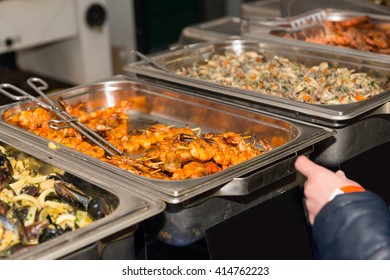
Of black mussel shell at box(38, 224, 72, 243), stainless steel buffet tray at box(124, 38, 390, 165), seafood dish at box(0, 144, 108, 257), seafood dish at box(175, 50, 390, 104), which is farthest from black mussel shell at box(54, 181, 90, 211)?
seafood dish at box(175, 50, 390, 104)

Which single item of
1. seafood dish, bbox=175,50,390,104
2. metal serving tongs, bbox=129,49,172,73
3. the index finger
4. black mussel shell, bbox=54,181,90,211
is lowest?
black mussel shell, bbox=54,181,90,211

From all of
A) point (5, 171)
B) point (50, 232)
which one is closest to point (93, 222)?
point (50, 232)

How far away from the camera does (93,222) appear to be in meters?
1.32

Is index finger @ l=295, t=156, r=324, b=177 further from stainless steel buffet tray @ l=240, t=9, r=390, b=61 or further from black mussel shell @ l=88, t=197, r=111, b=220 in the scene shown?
stainless steel buffet tray @ l=240, t=9, r=390, b=61

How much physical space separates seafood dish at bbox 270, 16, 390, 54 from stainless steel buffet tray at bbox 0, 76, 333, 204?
0.78 meters

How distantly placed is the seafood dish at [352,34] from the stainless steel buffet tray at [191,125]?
2.55 ft

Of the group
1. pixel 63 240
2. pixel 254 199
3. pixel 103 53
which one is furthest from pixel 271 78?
pixel 103 53

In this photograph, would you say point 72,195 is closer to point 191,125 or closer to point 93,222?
point 93,222

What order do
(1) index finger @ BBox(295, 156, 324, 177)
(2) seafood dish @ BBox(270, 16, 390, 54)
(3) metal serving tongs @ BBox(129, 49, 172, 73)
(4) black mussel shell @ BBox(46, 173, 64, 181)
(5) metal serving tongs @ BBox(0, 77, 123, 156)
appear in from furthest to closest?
(2) seafood dish @ BBox(270, 16, 390, 54) < (3) metal serving tongs @ BBox(129, 49, 172, 73) < (5) metal serving tongs @ BBox(0, 77, 123, 156) < (4) black mussel shell @ BBox(46, 173, 64, 181) < (1) index finger @ BBox(295, 156, 324, 177)

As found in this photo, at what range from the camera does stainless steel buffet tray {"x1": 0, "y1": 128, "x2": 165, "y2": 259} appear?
1244 mm

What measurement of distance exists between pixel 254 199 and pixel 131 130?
0.65m

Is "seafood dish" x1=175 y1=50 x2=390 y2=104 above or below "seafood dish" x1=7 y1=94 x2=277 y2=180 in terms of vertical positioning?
above

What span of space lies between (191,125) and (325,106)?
0.48m

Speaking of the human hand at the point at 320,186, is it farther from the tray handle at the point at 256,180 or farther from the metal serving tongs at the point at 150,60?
the metal serving tongs at the point at 150,60
